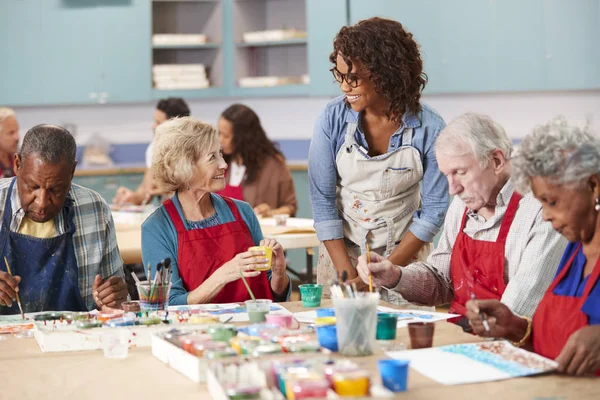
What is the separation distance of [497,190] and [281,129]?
5.84 m

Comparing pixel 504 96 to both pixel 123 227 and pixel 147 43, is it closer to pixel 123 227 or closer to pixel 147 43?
pixel 147 43

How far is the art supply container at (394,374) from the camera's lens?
192cm

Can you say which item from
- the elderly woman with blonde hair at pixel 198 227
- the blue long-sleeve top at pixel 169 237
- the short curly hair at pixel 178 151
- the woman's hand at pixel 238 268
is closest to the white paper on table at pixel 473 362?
the woman's hand at pixel 238 268

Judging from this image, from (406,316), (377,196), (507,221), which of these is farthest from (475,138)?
(377,196)

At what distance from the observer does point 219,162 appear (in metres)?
3.41

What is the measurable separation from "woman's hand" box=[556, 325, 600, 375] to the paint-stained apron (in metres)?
1.86

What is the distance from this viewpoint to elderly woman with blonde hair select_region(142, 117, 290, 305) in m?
3.22

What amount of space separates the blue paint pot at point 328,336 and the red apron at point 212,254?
96cm

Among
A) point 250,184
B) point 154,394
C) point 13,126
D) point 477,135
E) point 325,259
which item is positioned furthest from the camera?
point 13,126

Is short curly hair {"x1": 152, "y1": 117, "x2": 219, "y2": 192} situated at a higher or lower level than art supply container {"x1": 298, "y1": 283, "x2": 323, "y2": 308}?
higher

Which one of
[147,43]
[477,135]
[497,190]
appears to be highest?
[147,43]

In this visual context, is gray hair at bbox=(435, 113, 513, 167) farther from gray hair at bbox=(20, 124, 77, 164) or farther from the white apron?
gray hair at bbox=(20, 124, 77, 164)

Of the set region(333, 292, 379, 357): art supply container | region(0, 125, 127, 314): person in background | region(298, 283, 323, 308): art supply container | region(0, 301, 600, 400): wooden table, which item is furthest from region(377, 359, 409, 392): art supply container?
region(0, 125, 127, 314): person in background

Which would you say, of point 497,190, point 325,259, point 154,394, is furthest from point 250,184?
point 154,394
